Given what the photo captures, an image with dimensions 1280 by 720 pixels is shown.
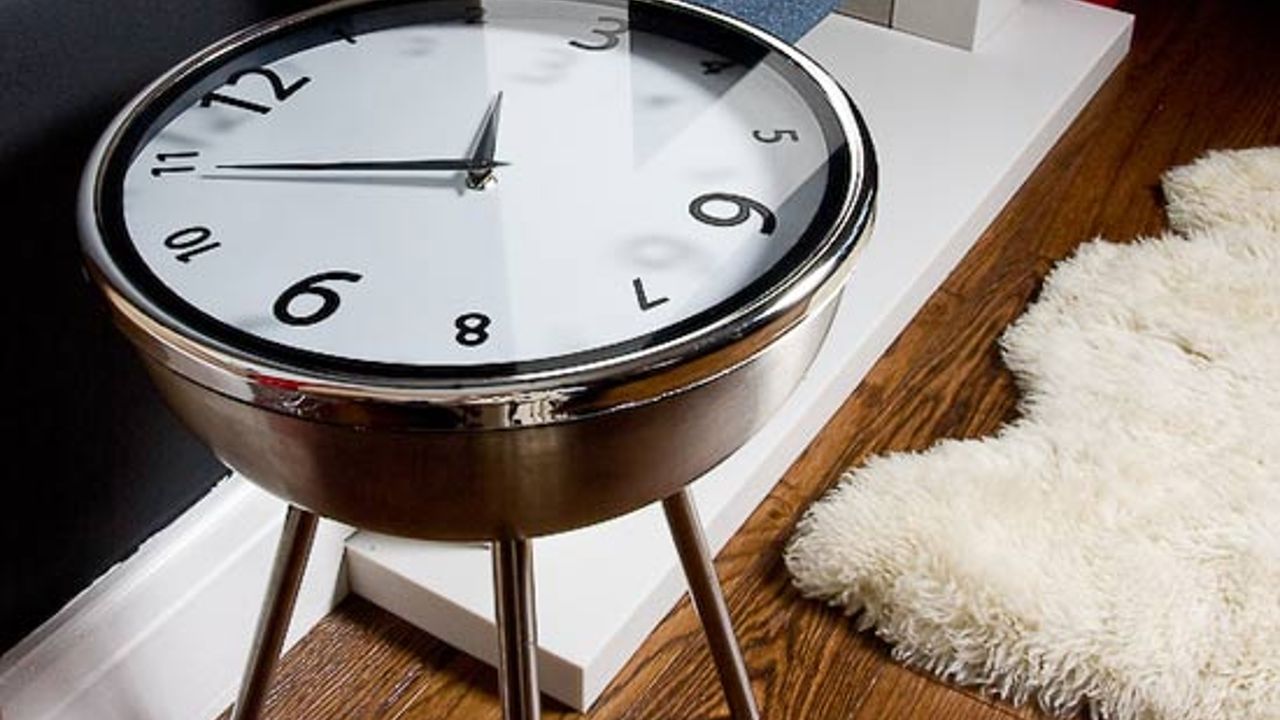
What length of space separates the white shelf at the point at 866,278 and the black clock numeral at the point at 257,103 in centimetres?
50

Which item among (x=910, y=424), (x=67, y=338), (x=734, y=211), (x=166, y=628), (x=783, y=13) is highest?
(x=734, y=211)

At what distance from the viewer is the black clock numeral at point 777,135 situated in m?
0.83

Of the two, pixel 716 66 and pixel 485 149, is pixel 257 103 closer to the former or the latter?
pixel 485 149

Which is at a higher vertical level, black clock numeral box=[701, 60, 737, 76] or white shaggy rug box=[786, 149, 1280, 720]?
black clock numeral box=[701, 60, 737, 76]

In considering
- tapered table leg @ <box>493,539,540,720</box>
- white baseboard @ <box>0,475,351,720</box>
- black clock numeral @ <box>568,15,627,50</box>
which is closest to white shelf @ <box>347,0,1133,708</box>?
white baseboard @ <box>0,475,351,720</box>

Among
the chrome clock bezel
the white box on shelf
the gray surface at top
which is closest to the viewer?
the chrome clock bezel

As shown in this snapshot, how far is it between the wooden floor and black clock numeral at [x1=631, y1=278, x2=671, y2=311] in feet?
1.86

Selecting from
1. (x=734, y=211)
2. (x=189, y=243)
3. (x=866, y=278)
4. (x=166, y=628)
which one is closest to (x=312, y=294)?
(x=189, y=243)

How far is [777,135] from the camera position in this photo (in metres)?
0.84

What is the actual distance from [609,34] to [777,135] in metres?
0.13

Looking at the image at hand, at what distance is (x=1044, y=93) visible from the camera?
1907 millimetres

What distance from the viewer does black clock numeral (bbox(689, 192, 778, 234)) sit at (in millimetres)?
780

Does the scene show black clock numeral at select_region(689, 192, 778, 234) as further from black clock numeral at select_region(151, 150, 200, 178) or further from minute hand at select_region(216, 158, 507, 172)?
black clock numeral at select_region(151, 150, 200, 178)

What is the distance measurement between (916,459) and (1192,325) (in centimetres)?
35
